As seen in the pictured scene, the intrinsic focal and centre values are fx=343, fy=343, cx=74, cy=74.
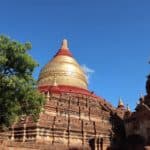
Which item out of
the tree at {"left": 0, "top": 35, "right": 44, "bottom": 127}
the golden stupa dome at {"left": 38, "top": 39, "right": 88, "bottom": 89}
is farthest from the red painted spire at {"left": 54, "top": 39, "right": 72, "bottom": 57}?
the tree at {"left": 0, "top": 35, "right": 44, "bottom": 127}

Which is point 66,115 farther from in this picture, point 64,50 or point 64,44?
point 64,44

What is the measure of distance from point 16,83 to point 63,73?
1342 inches

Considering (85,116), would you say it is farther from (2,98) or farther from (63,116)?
(2,98)

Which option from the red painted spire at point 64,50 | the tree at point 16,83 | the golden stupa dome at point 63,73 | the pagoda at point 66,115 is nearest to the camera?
the tree at point 16,83

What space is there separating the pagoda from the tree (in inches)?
344

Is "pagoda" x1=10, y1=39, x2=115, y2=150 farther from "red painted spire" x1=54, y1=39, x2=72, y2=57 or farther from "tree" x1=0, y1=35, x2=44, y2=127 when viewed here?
"tree" x1=0, y1=35, x2=44, y2=127

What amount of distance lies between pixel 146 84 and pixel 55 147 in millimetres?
18310

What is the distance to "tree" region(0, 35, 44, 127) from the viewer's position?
23344mm

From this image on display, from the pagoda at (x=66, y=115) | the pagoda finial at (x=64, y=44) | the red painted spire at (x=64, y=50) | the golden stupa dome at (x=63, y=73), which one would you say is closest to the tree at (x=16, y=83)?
the pagoda at (x=66, y=115)

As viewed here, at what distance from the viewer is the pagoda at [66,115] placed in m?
38.8

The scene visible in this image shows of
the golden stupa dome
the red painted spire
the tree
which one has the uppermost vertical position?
the red painted spire

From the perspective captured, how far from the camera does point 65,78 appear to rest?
56.5 meters

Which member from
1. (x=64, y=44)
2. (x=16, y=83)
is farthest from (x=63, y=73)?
(x=16, y=83)

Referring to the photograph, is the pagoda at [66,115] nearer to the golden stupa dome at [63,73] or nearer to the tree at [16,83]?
the golden stupa dome at [63,73]
